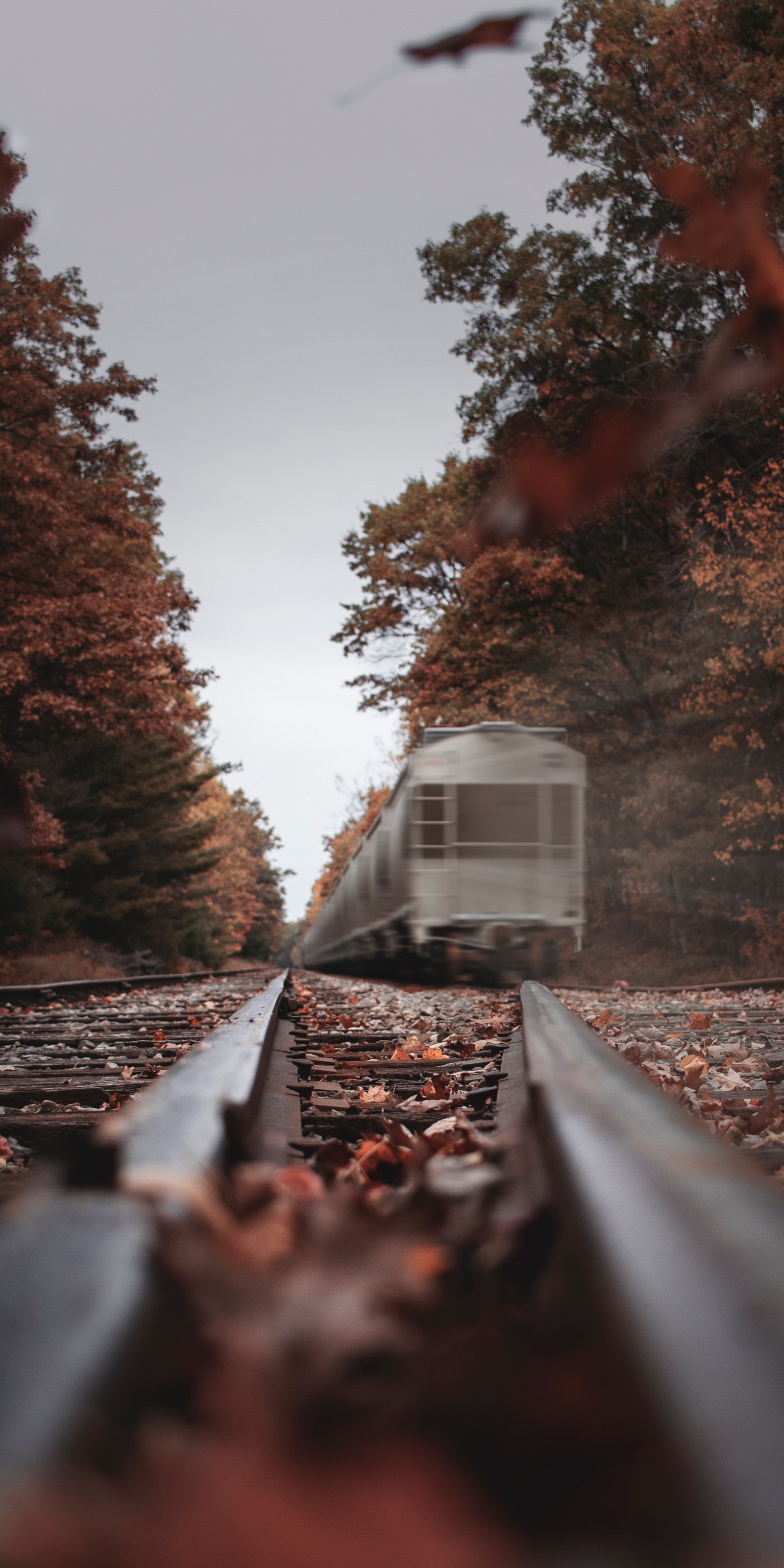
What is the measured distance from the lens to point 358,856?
1778 centimetres

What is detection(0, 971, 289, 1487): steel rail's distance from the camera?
66cm

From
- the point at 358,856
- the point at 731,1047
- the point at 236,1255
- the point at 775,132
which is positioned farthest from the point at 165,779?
the point at 236,1255

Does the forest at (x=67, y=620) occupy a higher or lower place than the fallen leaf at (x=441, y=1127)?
higher

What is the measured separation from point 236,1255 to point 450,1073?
2781 millimetres

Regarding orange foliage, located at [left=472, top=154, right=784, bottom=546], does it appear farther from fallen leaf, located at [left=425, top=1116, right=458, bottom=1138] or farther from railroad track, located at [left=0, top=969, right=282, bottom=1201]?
fallen leaf, located at [left=425, top=1116, right=458, bottom=1138]

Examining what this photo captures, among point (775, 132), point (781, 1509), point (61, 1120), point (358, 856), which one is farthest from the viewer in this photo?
point (358, 856)

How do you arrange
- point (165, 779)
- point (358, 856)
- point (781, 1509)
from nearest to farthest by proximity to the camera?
point (781, 1509) < point (358, 856) < point (165, 779)

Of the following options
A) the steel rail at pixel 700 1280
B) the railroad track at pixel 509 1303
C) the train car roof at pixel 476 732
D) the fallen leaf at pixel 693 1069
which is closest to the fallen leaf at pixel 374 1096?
the fallen leaf at pixel 693 1069

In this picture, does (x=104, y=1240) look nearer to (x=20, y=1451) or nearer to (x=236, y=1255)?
(x=236, y=1255)

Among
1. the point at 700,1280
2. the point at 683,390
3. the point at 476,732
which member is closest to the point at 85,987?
the point at 476,732

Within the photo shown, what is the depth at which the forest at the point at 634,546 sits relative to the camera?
17.7m

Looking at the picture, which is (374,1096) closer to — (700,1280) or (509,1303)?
(509,1303)

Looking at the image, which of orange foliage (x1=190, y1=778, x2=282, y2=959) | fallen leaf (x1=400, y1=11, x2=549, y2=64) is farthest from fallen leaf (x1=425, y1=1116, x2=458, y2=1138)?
orange foliage (x1=190, y1=778, x2=282, y2=959)

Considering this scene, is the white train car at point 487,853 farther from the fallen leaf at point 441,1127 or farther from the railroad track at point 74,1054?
the fallen leaf at point 441,1127
